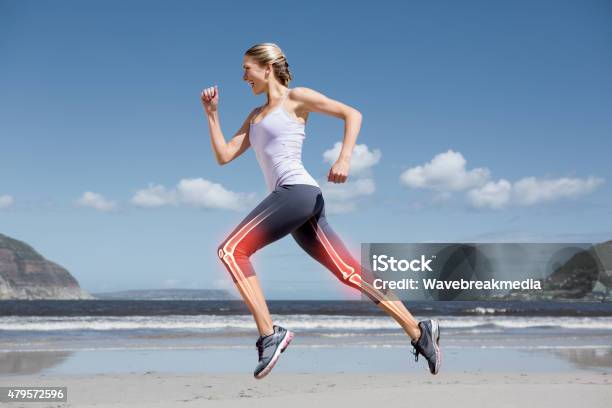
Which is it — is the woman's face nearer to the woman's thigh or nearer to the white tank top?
the white tank top

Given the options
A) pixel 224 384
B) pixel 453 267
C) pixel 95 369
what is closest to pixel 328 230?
pixel 224 384

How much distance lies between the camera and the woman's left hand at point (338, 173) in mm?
2713

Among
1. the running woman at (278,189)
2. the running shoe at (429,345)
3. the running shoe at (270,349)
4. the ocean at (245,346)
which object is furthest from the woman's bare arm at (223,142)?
the ocean at (245,346)

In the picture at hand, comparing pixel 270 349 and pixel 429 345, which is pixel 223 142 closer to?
pixel 270 349

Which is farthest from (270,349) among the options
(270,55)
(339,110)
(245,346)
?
(245,346)

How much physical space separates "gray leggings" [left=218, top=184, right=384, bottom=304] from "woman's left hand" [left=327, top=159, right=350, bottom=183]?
18cm

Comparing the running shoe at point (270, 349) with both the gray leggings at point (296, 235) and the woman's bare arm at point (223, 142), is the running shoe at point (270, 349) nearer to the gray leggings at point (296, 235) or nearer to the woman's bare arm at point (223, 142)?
the gray leggings at point (296, 235)

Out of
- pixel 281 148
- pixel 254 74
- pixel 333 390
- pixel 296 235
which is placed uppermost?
pixel 254 74

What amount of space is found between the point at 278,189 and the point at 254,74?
511 mm

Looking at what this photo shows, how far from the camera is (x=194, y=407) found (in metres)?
9.41

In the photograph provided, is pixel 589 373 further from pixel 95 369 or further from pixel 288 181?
pixel 288 181

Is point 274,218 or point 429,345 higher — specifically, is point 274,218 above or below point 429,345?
above

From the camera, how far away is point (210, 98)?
302 cm

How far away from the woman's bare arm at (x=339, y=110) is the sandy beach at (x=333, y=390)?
6.71 m
